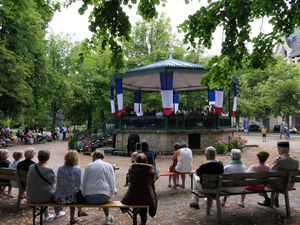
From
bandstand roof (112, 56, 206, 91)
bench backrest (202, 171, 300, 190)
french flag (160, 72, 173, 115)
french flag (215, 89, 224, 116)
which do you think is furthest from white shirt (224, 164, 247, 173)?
french flag (215, 89, 224, 116)

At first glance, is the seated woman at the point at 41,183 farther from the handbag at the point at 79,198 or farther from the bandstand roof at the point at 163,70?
the bandstand roof at the point at 163,70

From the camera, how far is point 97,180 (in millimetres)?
5977

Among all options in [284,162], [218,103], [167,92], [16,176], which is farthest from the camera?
[218,103]

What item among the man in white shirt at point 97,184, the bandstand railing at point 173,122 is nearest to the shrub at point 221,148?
the bandstand railing at point 173,122

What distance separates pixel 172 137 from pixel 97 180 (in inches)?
510

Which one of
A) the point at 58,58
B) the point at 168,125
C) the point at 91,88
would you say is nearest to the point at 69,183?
the point at 168,125

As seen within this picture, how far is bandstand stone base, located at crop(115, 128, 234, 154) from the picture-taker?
61.0 feet

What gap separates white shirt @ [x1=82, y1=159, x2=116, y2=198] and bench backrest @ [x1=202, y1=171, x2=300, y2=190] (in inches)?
68.0

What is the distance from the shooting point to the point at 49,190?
20.3 feet

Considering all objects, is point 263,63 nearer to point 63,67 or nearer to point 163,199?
point 163,199

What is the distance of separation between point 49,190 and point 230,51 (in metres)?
4.48

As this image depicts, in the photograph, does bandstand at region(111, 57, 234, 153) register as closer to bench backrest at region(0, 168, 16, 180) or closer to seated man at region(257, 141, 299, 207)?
seated man at region(257, 141, 299, 207)

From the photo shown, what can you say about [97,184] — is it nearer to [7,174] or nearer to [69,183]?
[69,183]

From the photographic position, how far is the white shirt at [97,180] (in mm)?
5938
